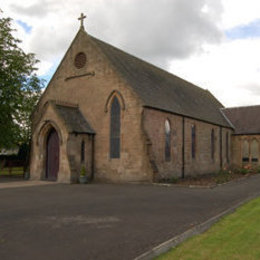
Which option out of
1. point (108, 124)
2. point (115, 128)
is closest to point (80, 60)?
point (108, 124)

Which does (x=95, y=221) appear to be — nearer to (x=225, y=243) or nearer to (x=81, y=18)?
(x=225, y=243)

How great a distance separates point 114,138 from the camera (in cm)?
2245

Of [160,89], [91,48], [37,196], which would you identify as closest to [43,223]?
[37,196]

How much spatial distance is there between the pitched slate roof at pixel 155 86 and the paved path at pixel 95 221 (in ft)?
30.9

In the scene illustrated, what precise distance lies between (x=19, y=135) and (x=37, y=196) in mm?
17399

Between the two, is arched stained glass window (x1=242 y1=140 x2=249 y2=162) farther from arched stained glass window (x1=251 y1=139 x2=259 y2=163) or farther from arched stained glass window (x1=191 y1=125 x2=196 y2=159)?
arched stained glass window (x1=191 y1=125 x2=196 y2=159)

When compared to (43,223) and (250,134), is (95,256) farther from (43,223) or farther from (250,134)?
(250,134)

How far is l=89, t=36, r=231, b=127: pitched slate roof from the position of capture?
901 inches

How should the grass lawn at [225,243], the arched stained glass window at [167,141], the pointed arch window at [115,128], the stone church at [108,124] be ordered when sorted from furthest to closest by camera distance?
the arched stained glass window at [167,141] → the pointed arch window at [115,128] → the stone church at [108,124] → the grass lawn at [225,243]

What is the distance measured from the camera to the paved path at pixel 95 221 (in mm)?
6566

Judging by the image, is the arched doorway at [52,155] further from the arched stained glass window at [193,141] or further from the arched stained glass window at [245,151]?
the arched stained glass window at [245,151]

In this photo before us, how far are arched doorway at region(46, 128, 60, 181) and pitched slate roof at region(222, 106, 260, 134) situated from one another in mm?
23174

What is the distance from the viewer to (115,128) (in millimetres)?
22484

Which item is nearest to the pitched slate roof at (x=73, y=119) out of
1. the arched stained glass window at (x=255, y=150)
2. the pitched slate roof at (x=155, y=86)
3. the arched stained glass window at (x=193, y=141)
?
the pitched slate roof at (x=155, y=86)
